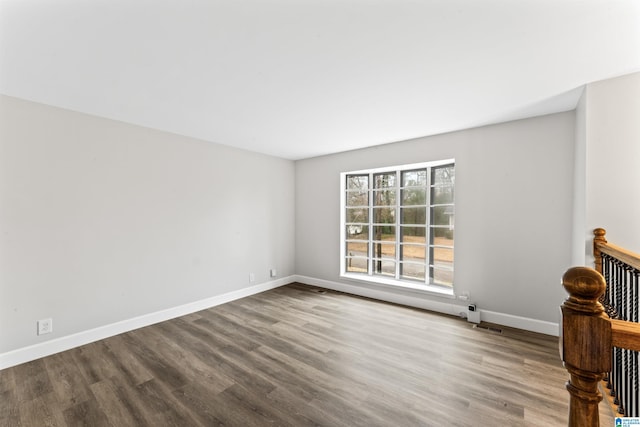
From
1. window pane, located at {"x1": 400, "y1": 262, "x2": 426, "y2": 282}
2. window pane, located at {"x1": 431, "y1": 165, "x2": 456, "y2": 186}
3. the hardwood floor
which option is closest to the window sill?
window pane, located at {"x1": 400, "y1": 262, "x2": 426, "y2": 282}

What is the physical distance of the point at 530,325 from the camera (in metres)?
2.97

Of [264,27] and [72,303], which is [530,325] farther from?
[72,303]

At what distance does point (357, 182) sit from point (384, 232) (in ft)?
3.45

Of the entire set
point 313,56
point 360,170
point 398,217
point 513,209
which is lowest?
point 398,217

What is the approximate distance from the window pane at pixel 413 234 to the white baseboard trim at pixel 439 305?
85 cm

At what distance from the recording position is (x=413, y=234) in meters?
4.08

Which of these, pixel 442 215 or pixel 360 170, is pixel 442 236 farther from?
pixel 360 170

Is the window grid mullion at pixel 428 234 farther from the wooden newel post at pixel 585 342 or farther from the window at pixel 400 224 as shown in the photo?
the wooden newel post at pixel 585 342

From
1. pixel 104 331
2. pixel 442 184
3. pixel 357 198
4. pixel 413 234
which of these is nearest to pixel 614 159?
pixel 442 184

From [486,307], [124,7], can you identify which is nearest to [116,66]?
[124,7]

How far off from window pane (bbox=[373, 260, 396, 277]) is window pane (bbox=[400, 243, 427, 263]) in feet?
0.79

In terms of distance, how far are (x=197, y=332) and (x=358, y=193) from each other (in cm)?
329

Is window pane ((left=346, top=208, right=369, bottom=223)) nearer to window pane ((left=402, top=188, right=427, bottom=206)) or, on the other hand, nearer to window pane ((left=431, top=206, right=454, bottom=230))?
window pane ((left=402, top=188, right=427, bottom=206))

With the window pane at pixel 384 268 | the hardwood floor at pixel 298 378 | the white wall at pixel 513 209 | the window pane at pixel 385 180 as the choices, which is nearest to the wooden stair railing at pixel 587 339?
the hardwood floor at pixel 298 378
